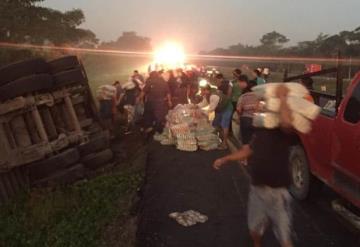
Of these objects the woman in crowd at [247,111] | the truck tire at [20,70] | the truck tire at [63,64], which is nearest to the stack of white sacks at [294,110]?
the woman in crowd at [247,111]

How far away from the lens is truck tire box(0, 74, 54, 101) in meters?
8.59

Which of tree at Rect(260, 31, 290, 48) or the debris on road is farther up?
the debris on road

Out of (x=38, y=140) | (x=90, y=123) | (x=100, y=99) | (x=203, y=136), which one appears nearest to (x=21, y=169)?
(x=38, y=140)

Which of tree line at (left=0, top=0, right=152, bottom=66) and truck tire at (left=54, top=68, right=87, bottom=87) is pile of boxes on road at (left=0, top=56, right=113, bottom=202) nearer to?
truck tire at (left=54, top=68, right=87, bottom=87)

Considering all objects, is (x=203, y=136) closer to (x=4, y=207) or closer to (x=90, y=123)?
(x=90, y=123)

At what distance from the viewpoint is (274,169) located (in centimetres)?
457

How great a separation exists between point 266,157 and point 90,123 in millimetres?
6736

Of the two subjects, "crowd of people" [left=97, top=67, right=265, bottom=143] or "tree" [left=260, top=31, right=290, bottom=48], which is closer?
"crowd of people" [left=97, top=67, right=265, bottom=143]

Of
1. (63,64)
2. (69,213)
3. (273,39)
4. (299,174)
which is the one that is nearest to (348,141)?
(299,174)

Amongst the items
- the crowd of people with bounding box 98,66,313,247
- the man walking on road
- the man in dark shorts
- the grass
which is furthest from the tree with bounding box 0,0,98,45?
the man walking on road

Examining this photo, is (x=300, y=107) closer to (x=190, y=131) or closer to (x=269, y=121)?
(x=269, y=121)

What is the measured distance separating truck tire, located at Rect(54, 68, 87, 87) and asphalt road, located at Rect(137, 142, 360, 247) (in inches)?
89.8

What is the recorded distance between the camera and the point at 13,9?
36.2m

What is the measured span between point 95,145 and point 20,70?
2.14 m
